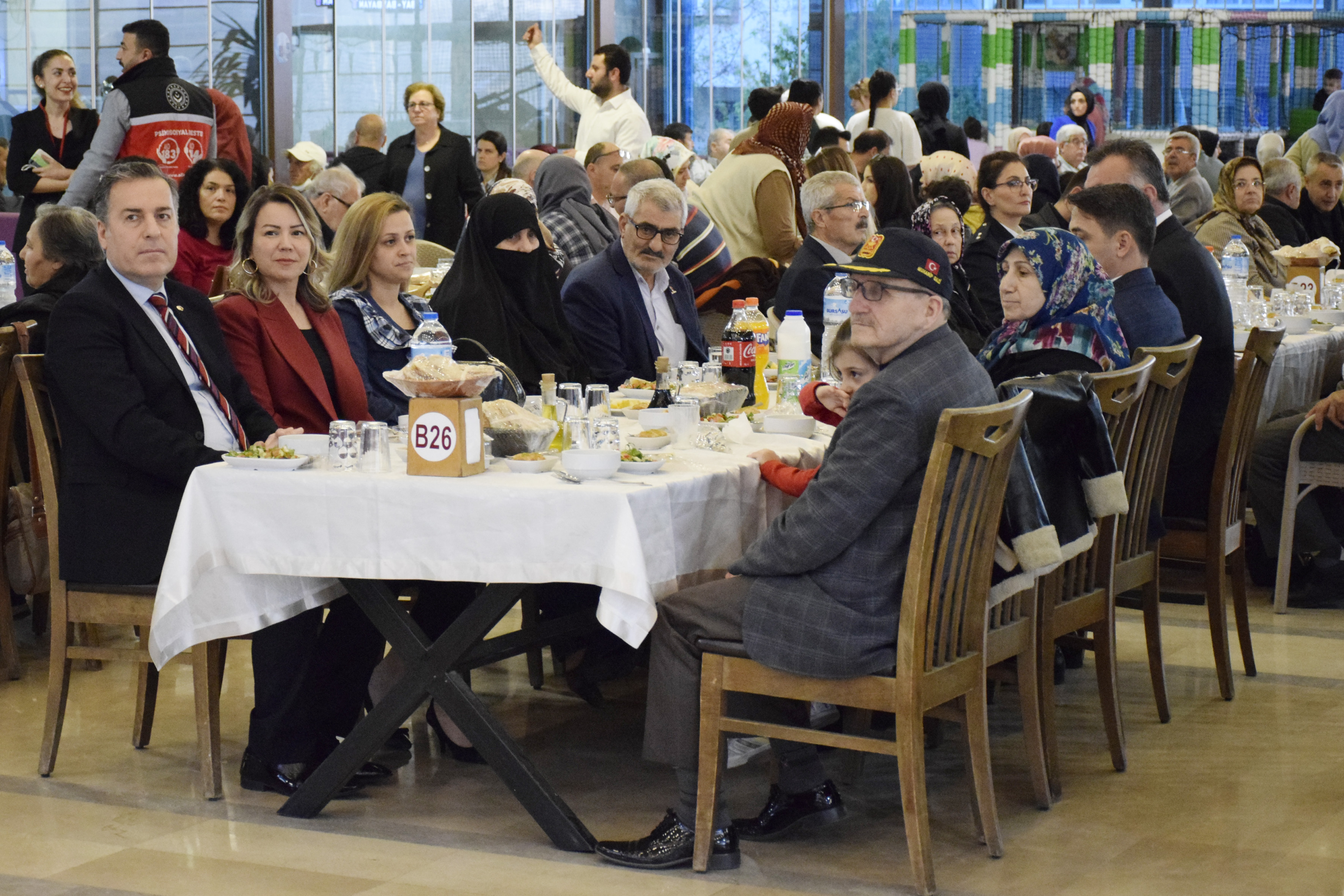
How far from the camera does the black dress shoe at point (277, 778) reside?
12.1ft

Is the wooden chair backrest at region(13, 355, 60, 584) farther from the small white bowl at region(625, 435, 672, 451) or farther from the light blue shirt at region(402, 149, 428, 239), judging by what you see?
the light blue shirt at region(402, 149, 428, 239)

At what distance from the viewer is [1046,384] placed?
3.41m

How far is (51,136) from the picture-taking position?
784cm

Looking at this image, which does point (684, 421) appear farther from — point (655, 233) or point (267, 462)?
point (655, 233)

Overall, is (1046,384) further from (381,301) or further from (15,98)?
(15,98)

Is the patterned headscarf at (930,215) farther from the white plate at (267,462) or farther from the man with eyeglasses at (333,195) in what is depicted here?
the white plate at (267,462)

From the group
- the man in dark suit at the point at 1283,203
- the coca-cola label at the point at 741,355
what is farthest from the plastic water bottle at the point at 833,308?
the man in dark suit at the point at 1283,203

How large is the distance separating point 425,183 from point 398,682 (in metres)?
6.46

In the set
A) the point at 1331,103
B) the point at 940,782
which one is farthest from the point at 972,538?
the point at 1331,103

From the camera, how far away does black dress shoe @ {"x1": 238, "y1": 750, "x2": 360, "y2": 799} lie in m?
3.70

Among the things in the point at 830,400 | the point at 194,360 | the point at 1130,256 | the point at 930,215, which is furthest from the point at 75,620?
the point at 930,215

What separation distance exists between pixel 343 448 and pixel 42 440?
92cm

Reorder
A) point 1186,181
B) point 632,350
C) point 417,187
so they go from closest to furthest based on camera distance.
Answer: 1. point 632,350
2. point 417,187
3. point 1186,181

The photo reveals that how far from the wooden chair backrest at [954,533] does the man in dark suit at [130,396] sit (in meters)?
1.44
